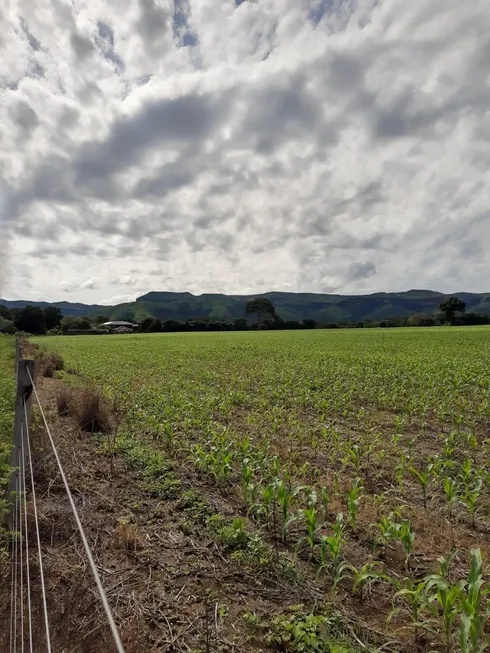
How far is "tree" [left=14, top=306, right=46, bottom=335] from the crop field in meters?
96.8

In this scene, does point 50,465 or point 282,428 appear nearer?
point 50,465

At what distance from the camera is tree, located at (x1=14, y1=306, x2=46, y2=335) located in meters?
98.1

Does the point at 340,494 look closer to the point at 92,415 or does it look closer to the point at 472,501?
the point at 472,501

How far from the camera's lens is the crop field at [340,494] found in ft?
10.6

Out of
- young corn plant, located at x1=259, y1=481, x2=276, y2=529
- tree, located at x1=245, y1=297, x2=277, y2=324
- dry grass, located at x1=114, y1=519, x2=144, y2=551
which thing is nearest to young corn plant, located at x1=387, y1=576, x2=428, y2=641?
young corn plant, located at x1=259, y1=481, x2=276, y2=529

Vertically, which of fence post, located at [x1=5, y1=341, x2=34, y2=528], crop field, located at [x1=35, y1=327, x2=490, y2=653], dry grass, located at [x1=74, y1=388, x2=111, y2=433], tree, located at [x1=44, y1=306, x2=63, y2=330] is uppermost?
tree, located at [x1=44, y1=306, x2=63, y2=330]

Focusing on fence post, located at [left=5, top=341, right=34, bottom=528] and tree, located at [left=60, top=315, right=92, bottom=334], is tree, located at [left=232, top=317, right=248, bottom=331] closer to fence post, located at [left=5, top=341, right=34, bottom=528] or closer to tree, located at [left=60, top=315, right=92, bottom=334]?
tree, located at [left=60, top=315, right=92, bottom=334]

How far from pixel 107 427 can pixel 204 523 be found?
5.07m

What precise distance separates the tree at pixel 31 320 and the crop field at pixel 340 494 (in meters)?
96.8

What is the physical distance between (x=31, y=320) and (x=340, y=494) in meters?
108

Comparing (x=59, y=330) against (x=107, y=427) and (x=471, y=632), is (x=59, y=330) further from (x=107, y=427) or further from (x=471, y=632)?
(x=471, y=632)

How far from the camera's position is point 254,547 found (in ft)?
14.1

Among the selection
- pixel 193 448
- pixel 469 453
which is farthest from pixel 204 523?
pixel 469 453

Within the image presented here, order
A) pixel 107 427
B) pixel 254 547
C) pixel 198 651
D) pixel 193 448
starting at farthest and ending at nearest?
pixel 107 427 < pixel 193 448 < pixel 254 547 < pixel 198 651
